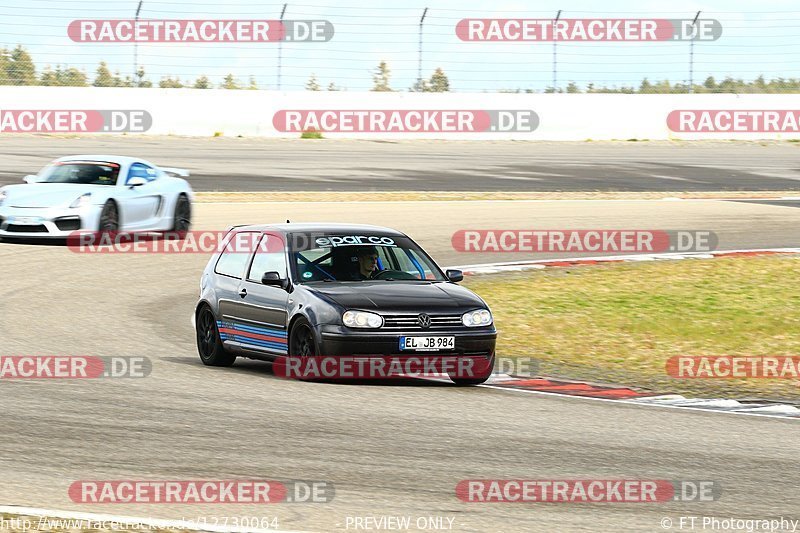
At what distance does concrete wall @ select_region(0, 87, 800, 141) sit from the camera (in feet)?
112

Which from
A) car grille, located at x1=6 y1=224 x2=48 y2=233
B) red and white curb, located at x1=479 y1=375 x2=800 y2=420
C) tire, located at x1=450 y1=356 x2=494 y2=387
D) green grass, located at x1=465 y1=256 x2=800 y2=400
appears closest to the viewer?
red and white curb, located at x1=479 y1=375 x2=800 y2=420

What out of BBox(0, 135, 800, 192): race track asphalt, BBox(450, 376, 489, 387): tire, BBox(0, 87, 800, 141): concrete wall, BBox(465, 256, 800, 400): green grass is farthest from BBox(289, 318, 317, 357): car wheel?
BBox(0, 87, 800, 141): concrete wall

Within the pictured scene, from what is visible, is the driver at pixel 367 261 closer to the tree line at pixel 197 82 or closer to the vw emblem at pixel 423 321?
the vw emblem at pixel 423 321

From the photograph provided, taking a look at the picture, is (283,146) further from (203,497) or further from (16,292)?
(203,497)

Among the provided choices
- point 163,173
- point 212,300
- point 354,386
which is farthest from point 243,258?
point 163,173

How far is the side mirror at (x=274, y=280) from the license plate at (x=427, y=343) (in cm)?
125

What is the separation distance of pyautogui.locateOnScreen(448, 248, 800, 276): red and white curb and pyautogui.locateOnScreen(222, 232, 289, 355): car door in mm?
6906

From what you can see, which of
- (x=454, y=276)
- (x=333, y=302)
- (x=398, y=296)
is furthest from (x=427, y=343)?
(x=454, y=276)

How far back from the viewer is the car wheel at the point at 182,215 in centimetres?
2020

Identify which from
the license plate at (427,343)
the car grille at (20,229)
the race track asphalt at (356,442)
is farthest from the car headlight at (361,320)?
the car grille at (20,229)

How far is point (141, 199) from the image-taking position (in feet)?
63.4

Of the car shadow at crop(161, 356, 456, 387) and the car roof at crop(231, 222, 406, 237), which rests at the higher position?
the car roof at crop(231, 222, 406, 237)

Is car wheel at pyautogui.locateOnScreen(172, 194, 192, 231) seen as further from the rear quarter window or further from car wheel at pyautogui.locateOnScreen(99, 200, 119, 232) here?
the rear quarter window

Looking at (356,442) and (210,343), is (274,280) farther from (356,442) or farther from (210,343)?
(356,442)
